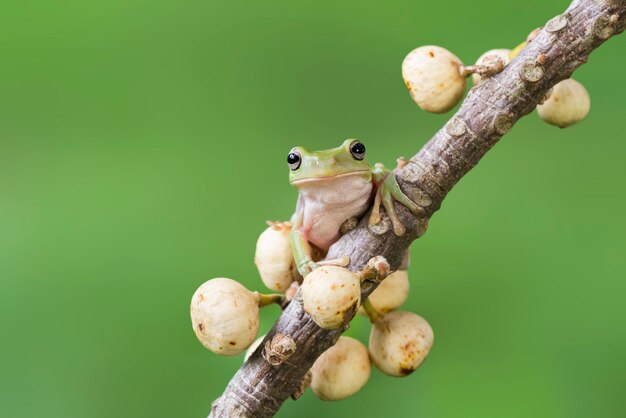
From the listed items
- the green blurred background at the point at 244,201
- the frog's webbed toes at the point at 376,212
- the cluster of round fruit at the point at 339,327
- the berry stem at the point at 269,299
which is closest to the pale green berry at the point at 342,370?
the cluster of round fruit at the point at 339,327

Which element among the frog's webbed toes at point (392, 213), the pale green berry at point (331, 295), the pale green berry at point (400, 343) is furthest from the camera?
the pale green berry at point (400, 343)

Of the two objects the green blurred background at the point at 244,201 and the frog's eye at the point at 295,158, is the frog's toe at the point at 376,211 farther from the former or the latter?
the green blurred background at the point at 244,201

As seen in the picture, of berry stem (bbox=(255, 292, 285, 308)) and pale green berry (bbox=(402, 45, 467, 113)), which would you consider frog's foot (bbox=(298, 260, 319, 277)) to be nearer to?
berry stem (bbox=(255, 292, 285, 308))

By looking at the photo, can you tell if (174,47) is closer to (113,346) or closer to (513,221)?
(113,346)

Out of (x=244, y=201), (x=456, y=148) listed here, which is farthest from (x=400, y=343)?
(x=244, y=201)

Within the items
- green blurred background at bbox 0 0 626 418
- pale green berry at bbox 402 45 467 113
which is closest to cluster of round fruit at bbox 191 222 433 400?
pale green berry at bbox 402 45 467 113

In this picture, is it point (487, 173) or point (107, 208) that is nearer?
point (487, 173)

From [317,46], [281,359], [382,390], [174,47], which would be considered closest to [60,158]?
[174,47]

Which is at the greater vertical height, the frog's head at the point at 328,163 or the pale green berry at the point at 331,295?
the frog's head at the point at 328,163
